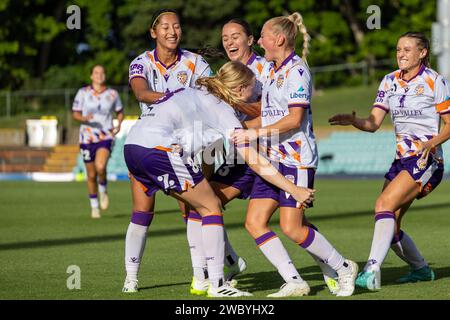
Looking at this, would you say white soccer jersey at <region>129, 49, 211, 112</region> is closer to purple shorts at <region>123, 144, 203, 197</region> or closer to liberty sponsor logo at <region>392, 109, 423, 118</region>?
purple shorts at <region>123, 144, 203, 197</region>

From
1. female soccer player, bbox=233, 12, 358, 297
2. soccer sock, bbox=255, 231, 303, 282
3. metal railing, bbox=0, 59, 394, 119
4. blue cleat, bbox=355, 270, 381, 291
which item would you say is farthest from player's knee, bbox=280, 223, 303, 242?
metal railing, bbox=0, 59, 394, 119

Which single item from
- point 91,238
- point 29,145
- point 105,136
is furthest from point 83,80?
point 91,238

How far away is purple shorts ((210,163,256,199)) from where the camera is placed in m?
8.83

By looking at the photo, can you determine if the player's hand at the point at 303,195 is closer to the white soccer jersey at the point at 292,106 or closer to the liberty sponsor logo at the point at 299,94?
the white soccer jersey at the point at 292,106

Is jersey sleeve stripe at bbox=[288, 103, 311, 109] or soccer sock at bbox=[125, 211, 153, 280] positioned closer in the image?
jersey sleeve stripe at bbox=[288, 103, 311, 109]

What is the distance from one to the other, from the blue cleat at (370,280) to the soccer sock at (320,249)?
0.32 m

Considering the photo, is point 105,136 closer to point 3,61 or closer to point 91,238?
point 91,238

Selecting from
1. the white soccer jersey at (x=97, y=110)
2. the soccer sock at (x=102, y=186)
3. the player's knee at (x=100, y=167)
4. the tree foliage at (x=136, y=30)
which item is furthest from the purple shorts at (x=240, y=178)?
the tree foliage at (x=136, y=30)

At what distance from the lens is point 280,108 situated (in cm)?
820

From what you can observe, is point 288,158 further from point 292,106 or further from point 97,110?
point 97,110

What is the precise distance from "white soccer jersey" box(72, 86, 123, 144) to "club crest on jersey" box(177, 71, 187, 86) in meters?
7.91

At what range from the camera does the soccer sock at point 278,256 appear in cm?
812

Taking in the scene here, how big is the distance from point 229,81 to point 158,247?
4.33 meters

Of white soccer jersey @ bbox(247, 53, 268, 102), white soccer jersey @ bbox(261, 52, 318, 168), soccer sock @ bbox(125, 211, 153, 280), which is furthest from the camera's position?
white soccer jersey @ bbox(247, 53, 268, 102)
